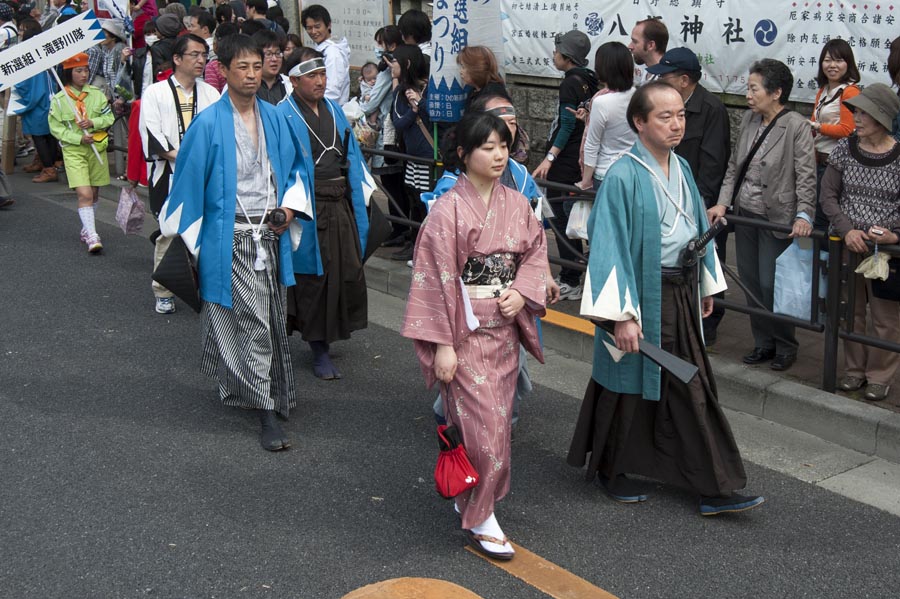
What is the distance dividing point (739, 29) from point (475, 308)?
5.00 metres

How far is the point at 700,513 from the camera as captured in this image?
436cm

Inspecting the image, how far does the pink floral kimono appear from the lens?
4.00 meters

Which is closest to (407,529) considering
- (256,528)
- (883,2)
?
(256,528)

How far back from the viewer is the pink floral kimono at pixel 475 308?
3998 mm

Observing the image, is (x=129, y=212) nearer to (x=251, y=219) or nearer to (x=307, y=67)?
(x=307, y=67)

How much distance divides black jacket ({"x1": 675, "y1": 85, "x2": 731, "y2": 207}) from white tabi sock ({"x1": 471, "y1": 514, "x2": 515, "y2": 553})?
111 inches

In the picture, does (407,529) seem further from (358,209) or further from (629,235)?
(358,209)

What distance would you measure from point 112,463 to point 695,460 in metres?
2.62

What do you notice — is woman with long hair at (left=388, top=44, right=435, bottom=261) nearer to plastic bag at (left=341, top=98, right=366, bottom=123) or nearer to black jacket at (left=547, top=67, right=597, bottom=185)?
plastic bag at (left=341, top=98, right=366, bottom=123)

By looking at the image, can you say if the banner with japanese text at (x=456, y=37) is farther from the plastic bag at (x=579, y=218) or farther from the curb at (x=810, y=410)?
the curb at (x=810, y=410)

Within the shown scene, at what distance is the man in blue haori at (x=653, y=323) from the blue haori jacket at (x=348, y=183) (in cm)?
210

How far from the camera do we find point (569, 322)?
21.9 feet

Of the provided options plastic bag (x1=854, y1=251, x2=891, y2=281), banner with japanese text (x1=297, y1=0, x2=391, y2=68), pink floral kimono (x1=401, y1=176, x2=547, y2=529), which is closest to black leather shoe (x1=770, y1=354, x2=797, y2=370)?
plastic bag (x1=854, y1=251, x2=891, y2=281)

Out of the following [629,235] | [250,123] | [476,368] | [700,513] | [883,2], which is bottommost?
[700,513]
